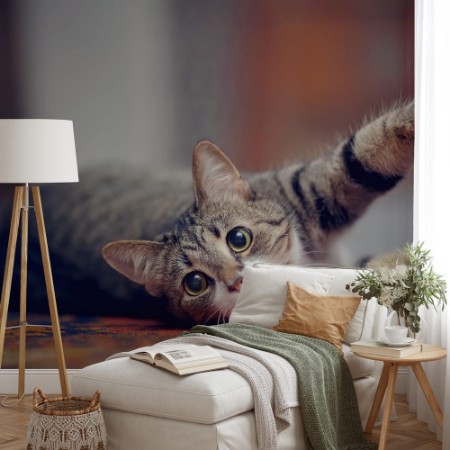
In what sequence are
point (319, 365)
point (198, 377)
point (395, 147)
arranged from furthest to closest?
point (395, 147), point (319, 365), point (198, 377)

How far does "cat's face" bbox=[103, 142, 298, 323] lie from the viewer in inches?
221

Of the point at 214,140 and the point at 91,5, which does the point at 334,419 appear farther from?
the point at 91,5

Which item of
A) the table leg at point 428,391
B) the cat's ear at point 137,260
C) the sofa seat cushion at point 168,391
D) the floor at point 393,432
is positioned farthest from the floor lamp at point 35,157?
the table leg at point 428,391

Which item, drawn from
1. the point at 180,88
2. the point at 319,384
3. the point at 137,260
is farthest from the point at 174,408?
the point at 180,88

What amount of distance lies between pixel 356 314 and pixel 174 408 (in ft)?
4.49

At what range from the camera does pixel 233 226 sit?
5633 mm

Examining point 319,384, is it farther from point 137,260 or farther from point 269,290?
point 137,260

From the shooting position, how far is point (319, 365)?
419cm

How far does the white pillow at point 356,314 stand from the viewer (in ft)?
15.2

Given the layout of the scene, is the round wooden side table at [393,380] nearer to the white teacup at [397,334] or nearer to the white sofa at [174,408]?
the white teacup at [397,334]

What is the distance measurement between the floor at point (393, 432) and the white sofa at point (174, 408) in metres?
0.68

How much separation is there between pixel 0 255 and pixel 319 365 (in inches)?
98.1

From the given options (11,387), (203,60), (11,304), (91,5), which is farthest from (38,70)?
(11,387)

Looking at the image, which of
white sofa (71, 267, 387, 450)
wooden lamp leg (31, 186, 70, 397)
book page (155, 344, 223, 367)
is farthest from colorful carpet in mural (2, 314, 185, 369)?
book page (155, 344, 223, 367)
